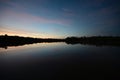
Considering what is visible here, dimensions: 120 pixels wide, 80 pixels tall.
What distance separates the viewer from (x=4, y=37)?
116125mm

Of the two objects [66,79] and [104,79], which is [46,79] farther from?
[104,79]

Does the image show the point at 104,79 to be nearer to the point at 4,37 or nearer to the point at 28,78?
the point at 28,78

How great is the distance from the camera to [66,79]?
11070 mm

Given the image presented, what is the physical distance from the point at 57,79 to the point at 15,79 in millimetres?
3560

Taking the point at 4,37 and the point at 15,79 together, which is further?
the point at 4,37

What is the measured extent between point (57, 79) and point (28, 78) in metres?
2.51

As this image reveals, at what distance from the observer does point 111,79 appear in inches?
432

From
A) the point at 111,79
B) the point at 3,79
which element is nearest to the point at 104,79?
the point at 111,79

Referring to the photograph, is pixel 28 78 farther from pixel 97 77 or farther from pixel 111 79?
pixel 111 79

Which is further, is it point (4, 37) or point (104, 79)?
point (4, 37)

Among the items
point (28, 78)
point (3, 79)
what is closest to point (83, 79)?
point (28, 78)

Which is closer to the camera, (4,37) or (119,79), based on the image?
(119,79)

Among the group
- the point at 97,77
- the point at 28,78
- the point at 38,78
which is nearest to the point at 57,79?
the point at 38,78

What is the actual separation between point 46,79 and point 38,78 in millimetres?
741
